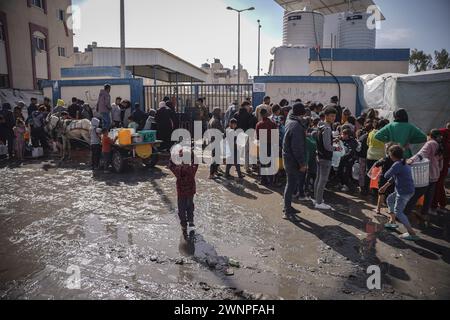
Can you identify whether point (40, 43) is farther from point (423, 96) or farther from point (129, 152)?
point (423, 96)

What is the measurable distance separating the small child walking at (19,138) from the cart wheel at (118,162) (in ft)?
13.8

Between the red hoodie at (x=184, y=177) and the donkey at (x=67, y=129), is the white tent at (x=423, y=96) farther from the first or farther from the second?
the donkey at (x=67, y=129)

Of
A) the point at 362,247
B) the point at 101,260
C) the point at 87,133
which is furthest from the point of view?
the point at 87,133

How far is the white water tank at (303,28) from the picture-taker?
18109 millimetres

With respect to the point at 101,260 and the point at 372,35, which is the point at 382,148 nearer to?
the point at 101,260

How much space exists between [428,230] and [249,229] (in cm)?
296

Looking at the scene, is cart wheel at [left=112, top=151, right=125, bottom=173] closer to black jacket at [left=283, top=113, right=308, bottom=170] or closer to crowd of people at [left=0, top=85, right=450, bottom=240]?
crowd of people at [left=0, top=85, right=450, bottom=240]

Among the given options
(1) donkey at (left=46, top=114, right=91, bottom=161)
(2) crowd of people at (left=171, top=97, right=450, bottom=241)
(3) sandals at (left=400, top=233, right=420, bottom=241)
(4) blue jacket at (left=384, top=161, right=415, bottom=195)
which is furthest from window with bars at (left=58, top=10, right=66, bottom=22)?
(3) sandals at (left=400, top=233, right=420, bottom=241)

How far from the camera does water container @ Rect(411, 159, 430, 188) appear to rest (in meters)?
5.56

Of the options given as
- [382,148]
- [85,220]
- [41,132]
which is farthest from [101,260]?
[41,132]

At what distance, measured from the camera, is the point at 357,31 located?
18.4m

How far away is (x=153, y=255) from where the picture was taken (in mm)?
4707

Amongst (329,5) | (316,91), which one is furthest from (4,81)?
(329,5)

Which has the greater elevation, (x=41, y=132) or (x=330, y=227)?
(x=41, y=132)
